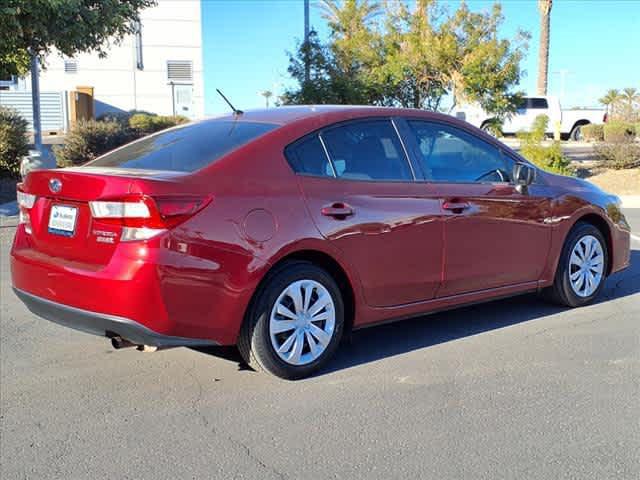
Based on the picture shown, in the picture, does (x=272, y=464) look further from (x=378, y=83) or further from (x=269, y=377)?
(x=378, y=83)

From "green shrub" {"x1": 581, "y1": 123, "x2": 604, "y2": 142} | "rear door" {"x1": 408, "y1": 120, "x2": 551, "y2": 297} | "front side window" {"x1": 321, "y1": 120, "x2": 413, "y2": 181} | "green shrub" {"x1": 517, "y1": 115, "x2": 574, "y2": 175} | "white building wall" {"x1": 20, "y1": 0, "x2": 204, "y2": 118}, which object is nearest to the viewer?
"front side window" {"x1": 321, "y1": 120, "x2": 413, "y2": 181}

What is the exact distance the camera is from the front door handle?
15.1 ft

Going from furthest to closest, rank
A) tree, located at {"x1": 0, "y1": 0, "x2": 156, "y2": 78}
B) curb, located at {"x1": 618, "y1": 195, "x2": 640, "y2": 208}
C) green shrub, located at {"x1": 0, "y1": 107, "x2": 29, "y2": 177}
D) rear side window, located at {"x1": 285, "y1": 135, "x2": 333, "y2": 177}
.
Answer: green shrub, located at {"x1": 0, "y1": 107, "x2": 29, "y2": 177}, curb, located at {"x1": 618, "y1": 195, "x2": 640, "y2": 208}, tree, located at {"x1": 0, "y1": 0, "x2": 156, "y2": 78}, rear side window, located at {"x1": 285, "y1": 135, "x2": 333, "y2": 177}

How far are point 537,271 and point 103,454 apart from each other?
372 cm

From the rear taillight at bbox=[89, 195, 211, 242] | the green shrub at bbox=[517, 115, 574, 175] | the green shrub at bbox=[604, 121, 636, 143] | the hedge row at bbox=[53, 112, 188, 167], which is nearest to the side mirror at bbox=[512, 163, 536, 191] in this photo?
the rear taillight at bbox=[89, 195, 211, 242]

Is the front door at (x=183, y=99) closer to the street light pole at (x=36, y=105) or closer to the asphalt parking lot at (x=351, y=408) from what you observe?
the street light pole at (x=36, y=105)

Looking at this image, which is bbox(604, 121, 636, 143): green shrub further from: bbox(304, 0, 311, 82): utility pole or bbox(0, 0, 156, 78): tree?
bbox(0, 0, 156, 78): tree

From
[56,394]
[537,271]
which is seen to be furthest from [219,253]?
[537,271]

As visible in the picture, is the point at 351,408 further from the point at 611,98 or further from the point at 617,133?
the point at 611,98

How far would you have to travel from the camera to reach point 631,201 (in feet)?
50.5

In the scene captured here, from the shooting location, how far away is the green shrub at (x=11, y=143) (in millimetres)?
15977

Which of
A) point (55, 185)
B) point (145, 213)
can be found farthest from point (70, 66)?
point (145, 213)

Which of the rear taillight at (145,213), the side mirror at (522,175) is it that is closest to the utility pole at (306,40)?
the side mirror at (522,175)

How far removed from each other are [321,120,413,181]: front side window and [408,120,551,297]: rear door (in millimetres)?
195
